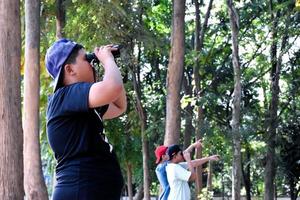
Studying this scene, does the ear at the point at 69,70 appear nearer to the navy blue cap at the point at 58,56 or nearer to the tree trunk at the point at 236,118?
the navy blue cap at the point at 58,56

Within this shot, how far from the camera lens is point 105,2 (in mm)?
14766

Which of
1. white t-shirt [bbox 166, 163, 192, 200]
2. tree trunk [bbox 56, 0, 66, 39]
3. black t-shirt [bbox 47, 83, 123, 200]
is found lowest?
white t-shirt [bbox 166, 163, 192, 200]

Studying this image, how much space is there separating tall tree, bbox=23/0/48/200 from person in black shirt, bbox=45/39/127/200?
10393mm

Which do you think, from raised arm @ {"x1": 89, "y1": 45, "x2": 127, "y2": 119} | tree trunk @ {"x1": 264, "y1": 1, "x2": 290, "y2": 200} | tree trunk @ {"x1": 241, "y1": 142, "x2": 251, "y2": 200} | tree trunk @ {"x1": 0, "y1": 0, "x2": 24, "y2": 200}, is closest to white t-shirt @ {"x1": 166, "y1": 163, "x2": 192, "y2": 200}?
tree trunk @ {"x1": 0, "y1": 0, "x2": 24, "y2": 200}

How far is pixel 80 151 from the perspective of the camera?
2.71 meters

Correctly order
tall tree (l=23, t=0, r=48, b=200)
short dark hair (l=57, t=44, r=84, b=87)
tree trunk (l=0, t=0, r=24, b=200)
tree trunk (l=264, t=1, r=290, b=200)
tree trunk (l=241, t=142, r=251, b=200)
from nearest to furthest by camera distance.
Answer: short dark hair (l=57, t=44, r=84, b=87)
tree trunk (l=0, t=0, r=24, b=200)
tall tree (l=23, t=0, r=48, b=200)
tree trunk (l=264, t=1, r=290, b=200)
tree trunk (l=241, t=142, r=251, b=200)

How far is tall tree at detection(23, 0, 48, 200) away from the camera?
13.1 meters

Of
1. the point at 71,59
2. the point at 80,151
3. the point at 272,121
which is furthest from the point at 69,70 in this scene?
the point at 272,121

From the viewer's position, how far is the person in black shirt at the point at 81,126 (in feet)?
8.75

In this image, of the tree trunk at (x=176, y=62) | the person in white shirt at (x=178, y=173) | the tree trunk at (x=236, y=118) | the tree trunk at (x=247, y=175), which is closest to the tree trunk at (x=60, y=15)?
the tree trunk at (x=176, y=62)

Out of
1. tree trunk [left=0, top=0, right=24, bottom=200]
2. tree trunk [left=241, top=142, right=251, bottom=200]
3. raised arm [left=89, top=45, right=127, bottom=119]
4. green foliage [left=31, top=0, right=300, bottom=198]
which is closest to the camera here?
raised arm [left=89, top=45, right=127, bottom=119]

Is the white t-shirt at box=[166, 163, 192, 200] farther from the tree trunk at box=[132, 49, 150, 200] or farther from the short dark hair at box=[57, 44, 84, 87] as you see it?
the tree trunk at box=[132, 49, 150, 200]

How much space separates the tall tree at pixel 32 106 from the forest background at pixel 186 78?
2 cm

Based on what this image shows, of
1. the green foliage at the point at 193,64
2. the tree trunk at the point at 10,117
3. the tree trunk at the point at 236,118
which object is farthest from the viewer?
the green foliage at the point at 193,64
